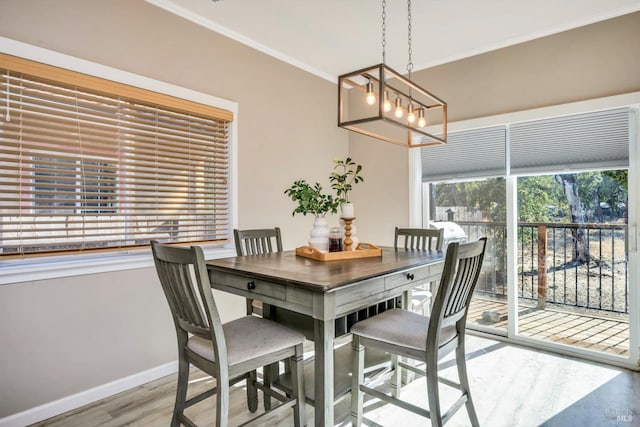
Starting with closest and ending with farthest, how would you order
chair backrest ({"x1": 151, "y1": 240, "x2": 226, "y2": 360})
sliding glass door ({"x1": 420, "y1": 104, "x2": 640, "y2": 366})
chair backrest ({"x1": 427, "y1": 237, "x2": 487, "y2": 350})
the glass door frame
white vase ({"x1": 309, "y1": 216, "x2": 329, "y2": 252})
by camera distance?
chair backrest ({"x1": 151, "y1": 240, "x2": 226, "y2": 360})
chair backrest ({"x1": 427, "y1": 237, "x2": 487, "y2": 350})
white vase ({"x1": 309, "y1": 216, "x2": 329, "y2": 252})
the glass door frame
sliding glass door ({"x1": 420, "y1": 104, "x2": 640, "y2": 366})

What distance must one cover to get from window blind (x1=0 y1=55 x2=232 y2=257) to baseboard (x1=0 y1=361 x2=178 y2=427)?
0.90m

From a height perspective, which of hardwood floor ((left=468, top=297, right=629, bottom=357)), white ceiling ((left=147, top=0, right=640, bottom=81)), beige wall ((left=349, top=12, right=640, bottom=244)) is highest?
white ceiling ((left=147, top=0, right=640, bottom=81))

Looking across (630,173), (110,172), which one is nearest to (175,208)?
(110,172)

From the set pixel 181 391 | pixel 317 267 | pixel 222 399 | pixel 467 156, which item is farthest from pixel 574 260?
pixel 181 391

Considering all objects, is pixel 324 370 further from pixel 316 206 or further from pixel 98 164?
pixel 98 164

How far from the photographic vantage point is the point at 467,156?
11.5ft

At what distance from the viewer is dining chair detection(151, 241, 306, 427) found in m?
1.49

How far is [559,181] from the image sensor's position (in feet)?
10.1

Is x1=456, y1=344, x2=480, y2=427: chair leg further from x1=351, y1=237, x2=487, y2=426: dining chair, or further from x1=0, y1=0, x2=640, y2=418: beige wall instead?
x1=0, y1=0, x2=640, y2=418: beige wall

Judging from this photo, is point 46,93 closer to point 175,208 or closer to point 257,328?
point 175,208

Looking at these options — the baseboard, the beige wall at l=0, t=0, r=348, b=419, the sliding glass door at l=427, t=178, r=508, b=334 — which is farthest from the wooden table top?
Answer: the sliding glass door at l=427, t=178, r=508, b=334

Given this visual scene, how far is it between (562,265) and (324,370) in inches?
107

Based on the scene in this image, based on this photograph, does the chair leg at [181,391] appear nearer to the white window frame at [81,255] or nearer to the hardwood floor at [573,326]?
the white window frame at [81,255]

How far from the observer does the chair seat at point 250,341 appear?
1590 mm
